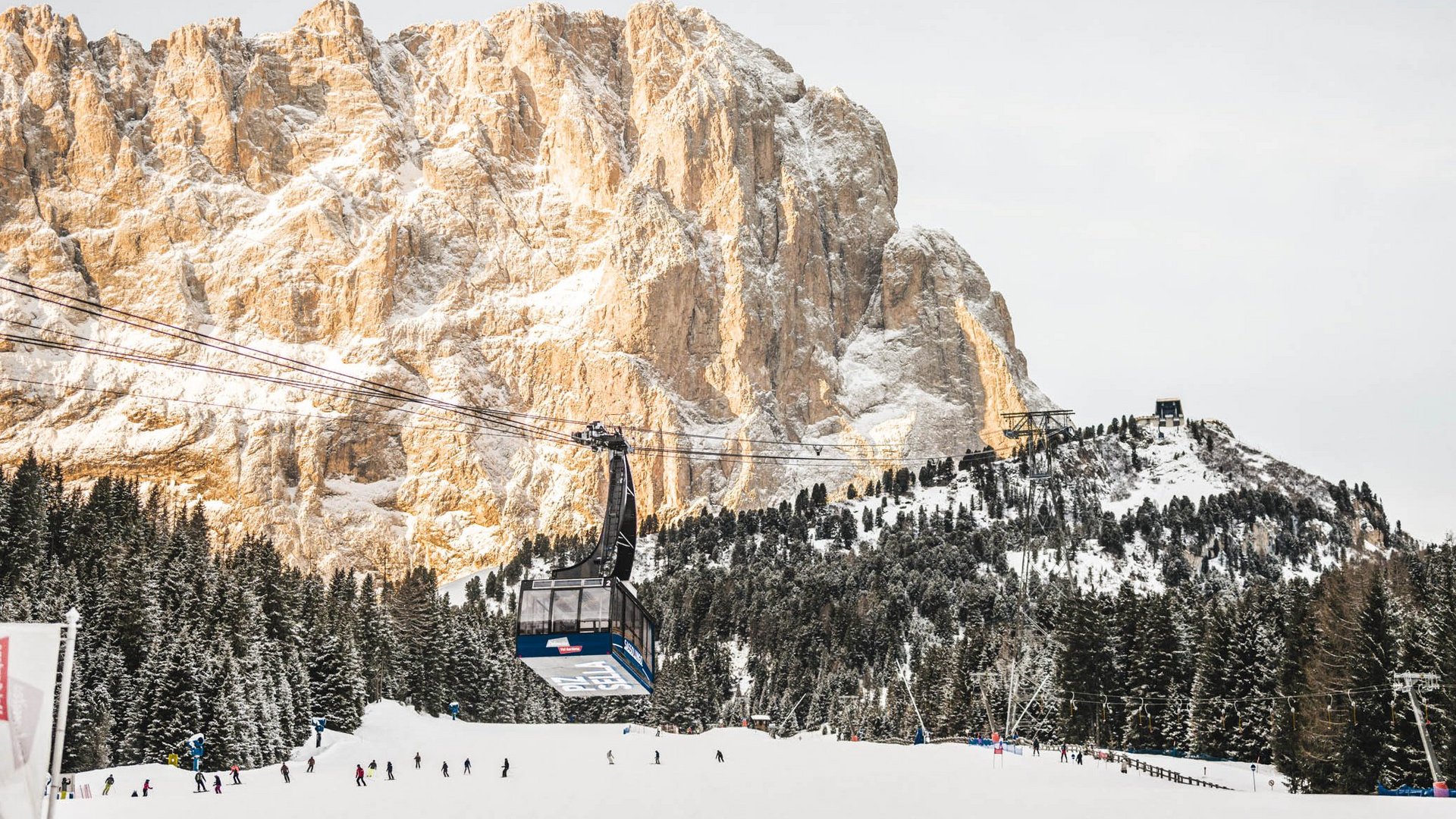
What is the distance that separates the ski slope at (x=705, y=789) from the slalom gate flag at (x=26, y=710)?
961 inches

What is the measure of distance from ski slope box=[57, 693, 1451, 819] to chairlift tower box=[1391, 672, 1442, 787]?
4597mm

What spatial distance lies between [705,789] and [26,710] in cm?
3746

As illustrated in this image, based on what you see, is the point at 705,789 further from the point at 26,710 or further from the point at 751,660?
the point at 751,660

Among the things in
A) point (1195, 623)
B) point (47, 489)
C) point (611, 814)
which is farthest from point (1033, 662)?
point (47, 489)

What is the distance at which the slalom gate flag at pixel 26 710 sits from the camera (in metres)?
23.8

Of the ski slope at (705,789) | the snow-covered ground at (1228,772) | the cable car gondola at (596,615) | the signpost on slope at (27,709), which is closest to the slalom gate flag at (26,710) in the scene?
the signpost on slope at (27,709)

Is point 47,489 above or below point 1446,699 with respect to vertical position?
above

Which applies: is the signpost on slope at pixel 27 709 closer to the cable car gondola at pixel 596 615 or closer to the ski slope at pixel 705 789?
the ski slope at pixel 705 789

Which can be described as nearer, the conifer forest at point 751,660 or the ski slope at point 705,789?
the ski slope at point 705,789

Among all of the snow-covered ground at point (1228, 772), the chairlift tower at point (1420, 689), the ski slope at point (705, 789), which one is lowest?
the ski slope at point (705, 789)

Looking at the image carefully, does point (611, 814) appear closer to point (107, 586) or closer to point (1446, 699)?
point (1446, 699)

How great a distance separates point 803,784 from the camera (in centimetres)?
5853

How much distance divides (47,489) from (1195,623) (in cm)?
7437

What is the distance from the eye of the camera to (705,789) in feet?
193
